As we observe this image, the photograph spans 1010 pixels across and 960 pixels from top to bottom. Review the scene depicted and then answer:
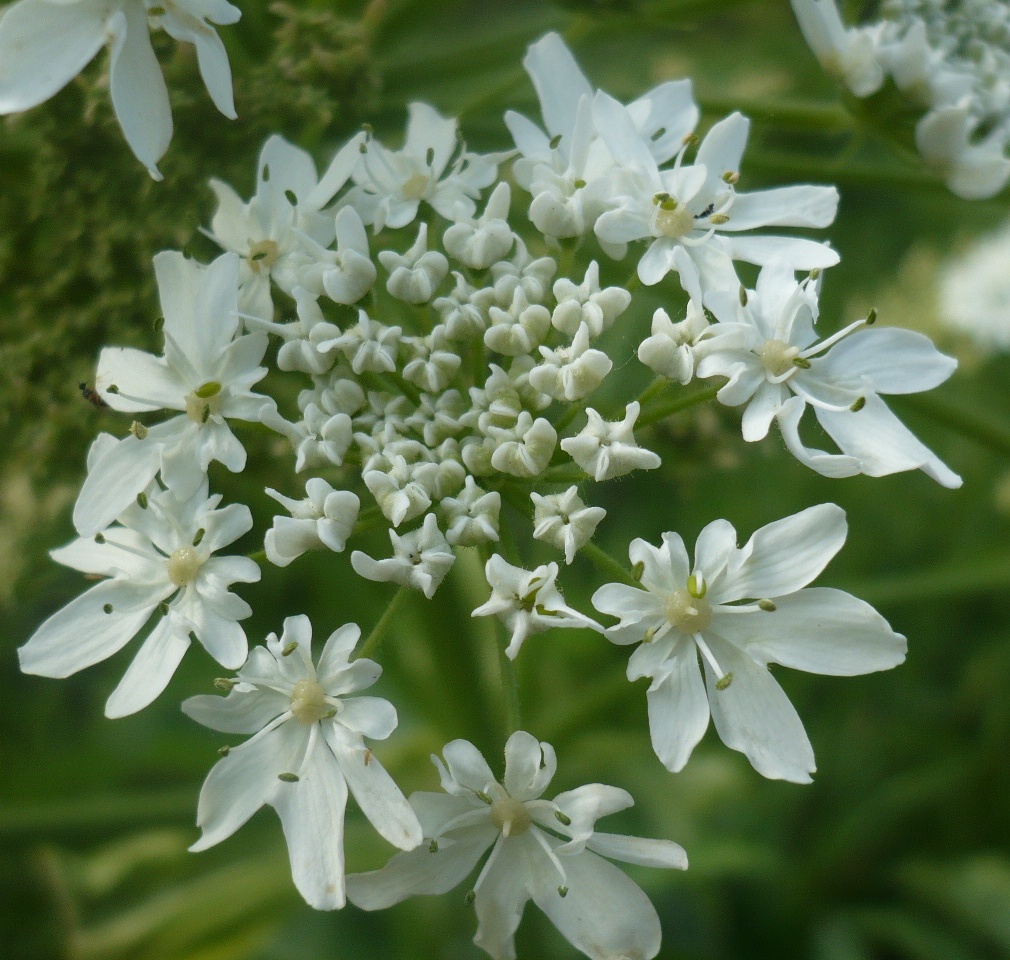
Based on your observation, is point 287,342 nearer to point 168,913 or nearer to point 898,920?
point 168,913

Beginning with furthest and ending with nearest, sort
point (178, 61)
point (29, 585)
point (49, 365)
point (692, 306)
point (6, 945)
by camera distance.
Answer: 1. point (6, 945)
2. point (29, 585)
3. point (49, 365)
4. point (178, 61)
5. point (692, 306)

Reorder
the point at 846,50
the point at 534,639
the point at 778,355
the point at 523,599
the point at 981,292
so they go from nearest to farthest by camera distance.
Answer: the point at 523,599, the point at 778,355, the point at 846,50, the point at 534,639, the point at 981,292

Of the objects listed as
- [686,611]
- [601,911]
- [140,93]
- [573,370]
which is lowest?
[601,911]

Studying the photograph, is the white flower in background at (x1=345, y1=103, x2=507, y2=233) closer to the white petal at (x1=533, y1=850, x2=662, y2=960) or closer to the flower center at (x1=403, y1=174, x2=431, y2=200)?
the flower center at (x1=403, y1=174, x2=431, y2=200)

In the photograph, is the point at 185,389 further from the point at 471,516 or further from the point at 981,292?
the point at 981,292

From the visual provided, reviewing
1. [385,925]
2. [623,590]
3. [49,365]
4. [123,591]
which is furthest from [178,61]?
[385,925]

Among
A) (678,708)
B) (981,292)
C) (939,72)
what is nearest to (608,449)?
(678,708)

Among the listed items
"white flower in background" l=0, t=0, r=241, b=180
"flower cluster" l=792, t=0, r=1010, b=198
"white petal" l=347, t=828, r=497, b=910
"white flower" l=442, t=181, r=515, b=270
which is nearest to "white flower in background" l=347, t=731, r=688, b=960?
"white petal" l=347, t=828, r=497, b=910

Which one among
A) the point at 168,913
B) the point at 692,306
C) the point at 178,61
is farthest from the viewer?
the point at 168,913
